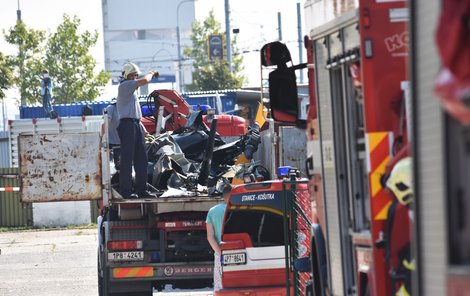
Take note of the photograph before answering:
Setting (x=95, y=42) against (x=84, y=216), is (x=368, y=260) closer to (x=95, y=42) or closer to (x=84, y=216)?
(x=84, y=216)

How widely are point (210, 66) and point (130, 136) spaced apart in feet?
183

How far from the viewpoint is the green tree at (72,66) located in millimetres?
59625

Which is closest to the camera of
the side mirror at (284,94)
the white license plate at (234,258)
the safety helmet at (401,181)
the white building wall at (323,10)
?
the safety helmet at (401,181)

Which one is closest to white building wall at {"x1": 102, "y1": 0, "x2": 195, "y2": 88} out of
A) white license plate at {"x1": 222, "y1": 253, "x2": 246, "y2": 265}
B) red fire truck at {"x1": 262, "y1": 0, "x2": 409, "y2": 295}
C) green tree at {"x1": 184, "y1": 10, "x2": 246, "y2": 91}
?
green tree at {"x1": 184, "y1": 10, "x2": 246, "y2": 91}

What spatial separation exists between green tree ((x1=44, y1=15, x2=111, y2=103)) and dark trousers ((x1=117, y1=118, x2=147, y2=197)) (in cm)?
4405

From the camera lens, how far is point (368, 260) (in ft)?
23.8

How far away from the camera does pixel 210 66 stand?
71.0m

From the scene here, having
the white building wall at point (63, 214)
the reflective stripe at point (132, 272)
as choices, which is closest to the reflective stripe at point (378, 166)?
the reflective stripe at point (132, 272)

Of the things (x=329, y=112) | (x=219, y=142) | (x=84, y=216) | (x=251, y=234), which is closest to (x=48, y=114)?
(x=84, y=216)

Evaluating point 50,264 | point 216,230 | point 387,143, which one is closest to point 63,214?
point 50,264

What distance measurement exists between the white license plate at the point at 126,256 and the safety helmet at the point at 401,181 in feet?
29.6

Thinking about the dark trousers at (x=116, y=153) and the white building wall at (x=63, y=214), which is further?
the white building wall at (x=63, y=214)

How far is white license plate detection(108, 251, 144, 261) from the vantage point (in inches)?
605

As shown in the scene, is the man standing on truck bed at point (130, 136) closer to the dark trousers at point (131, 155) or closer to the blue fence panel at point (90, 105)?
the dark trousers at point (131, 155)
